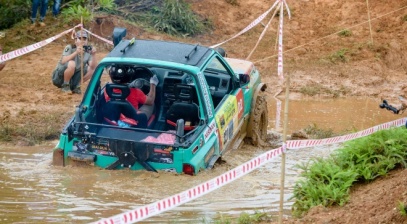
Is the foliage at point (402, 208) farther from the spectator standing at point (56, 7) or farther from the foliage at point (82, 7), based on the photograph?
the spectator standing at point (56, 7)

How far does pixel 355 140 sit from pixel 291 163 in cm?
216

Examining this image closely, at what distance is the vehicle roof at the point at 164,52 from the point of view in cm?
1068

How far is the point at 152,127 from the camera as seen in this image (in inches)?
437

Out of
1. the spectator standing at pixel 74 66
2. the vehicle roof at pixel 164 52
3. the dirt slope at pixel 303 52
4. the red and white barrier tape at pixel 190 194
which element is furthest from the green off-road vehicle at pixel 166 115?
the dirt slope at pixel 303 52

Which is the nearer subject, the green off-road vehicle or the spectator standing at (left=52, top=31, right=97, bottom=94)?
the green off-road vehicle

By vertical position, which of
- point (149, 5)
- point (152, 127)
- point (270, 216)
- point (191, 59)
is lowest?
point (270, 216)

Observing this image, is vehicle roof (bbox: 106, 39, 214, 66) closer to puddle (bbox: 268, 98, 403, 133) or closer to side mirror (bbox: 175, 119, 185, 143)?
side mirror (bbox: 175, 119, 185, 143)

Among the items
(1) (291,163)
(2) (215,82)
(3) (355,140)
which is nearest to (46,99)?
(2) (215,82)

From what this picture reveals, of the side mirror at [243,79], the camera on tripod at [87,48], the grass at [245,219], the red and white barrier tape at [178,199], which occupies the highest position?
the camera on tripod at [87,48]

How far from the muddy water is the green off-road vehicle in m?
0.15

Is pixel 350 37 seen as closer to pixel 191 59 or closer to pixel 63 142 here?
pixel 191 59

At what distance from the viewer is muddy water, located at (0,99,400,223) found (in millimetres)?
8992

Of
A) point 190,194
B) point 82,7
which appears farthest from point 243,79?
point 82,7

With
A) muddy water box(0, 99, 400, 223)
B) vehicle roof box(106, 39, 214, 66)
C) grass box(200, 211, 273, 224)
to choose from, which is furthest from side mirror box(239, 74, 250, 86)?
grass box(200, 211, 273, 224)
